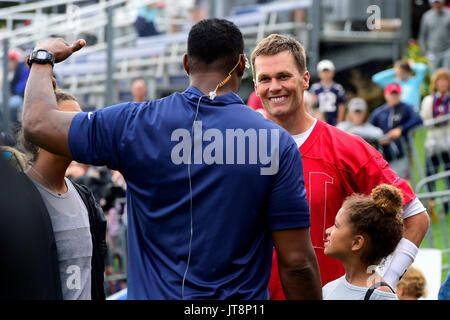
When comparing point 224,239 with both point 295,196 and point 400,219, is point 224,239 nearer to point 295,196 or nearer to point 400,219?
point 295,196

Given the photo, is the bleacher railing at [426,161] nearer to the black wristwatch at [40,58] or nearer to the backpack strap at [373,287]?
the backpack strap at [373,287]

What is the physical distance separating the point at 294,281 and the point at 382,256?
0.82m

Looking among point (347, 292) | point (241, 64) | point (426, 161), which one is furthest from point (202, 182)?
point (426, 161)

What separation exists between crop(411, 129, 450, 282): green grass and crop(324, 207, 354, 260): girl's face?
4491mm

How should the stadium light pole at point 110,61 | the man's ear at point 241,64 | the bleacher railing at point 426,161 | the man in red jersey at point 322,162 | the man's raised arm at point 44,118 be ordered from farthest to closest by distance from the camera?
1. the stadium light pole at point 110,61
2. the bleacher railing at point 426,161
3. the man in red jersey at point 322,162
4. the man's ear at point 241,64
5. the man's raised arm at point 44,118

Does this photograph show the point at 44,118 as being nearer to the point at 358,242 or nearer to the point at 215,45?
the point at 215,45

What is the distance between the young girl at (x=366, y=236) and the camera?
3676 mm

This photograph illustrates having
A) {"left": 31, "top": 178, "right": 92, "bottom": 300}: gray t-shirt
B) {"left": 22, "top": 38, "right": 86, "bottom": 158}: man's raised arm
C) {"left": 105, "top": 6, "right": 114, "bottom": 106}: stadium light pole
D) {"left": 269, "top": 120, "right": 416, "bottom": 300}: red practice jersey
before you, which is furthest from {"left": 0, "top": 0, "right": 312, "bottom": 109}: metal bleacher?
{"left": 22, "top": 38, "right": 86, "bottom": 158}: man's raised arm

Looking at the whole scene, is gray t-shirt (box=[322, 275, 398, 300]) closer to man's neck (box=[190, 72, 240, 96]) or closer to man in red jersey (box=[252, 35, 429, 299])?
man in red jersey (box=[252, 35, 429, 299])

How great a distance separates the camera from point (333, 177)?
157 inches

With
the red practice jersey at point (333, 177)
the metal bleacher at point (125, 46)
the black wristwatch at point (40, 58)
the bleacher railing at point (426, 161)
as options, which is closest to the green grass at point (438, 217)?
the bleacher railing at point (426, 161)

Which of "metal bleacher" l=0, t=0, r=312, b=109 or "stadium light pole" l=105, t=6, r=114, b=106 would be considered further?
"metal bleacher" l=0, t=0, r=312, b=109

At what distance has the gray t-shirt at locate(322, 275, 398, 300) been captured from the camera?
3504 mm

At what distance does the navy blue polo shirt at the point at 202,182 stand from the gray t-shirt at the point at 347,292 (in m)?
0.74
